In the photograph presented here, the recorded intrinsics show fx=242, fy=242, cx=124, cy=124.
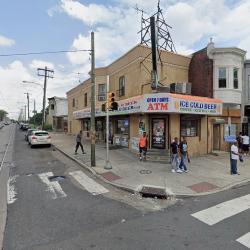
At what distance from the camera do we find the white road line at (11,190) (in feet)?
25.3

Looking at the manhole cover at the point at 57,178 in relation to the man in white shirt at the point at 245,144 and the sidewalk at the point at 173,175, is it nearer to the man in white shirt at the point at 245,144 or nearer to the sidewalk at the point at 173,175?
the sidewalk at the point at 173,175

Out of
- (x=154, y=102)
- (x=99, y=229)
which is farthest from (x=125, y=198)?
(x=154, y=102)

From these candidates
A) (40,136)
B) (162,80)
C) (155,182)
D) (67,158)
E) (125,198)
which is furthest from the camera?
(40,136)

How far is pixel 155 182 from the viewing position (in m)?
9.70

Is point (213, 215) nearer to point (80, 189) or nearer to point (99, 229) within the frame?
point (99, 229)

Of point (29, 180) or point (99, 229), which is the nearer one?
point (99, 229)

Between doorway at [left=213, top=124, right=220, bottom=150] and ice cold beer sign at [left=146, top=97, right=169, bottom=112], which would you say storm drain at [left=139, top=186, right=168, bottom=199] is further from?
doorway at [left=213, top=124, right=220, bottom=150]

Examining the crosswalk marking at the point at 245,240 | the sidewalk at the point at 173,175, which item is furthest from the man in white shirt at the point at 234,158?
the crosswalk marking at the point at 245,240

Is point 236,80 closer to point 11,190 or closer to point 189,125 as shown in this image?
point 189,125

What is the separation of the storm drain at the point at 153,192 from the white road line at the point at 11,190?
420 cm

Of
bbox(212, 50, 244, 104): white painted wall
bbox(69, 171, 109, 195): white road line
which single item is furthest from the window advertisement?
bbox(69, 171, 109, 195): white road line

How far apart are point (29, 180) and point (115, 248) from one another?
6.64 meters

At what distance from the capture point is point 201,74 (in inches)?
722

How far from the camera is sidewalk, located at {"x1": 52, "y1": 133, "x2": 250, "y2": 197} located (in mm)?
9203
